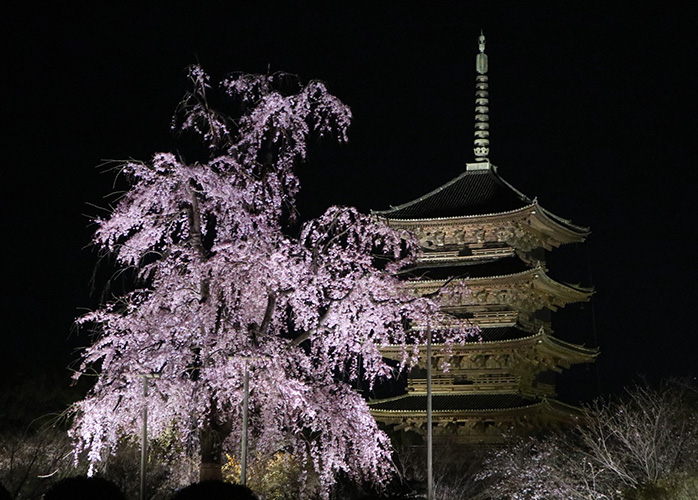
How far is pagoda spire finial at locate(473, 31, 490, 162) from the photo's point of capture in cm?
4006

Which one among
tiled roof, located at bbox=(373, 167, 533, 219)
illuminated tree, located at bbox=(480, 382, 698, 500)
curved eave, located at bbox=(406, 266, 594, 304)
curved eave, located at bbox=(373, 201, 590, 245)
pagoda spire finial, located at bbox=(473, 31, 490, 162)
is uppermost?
pagoda spire finial, located at bbox=(473, 31, 490, 162)

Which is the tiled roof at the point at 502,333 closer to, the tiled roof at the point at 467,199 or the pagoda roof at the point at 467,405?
the pagoda roof at the point at 467,405

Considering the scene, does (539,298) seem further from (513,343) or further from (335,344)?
(335,344)

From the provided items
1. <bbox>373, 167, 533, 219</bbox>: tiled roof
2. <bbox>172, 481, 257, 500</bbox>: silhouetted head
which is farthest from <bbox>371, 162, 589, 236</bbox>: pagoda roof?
<bbox>172, 481, 257, 500</bbox>: silhouetted head

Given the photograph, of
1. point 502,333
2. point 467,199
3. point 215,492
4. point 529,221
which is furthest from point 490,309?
point 215,492

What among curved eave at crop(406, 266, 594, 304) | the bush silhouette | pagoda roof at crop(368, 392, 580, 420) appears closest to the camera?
the bush silhouette

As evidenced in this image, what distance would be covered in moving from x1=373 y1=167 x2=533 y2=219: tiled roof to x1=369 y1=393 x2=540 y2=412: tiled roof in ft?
21.7

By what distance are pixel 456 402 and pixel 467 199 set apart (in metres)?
8.00

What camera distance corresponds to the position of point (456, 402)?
34469mm

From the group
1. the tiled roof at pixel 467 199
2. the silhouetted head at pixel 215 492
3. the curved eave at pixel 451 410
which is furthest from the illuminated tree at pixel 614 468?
the tiled roof at pixel 467 199

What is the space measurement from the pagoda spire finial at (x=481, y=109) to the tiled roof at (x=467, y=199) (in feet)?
3.37

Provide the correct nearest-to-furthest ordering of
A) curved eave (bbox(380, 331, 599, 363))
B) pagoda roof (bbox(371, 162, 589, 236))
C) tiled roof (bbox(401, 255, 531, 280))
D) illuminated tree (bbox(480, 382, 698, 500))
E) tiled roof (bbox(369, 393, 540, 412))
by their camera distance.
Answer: illuminated tree (bbox(480, 382, 698, 500)), tiled roof (bbox(369, 393, 540, 412)), curved eave (bbox(380, 331, 599, 363)), tiled roof (bbox(401, 255, 531, 280)), pagoda roof (bbox(371, 162, 589, 236))

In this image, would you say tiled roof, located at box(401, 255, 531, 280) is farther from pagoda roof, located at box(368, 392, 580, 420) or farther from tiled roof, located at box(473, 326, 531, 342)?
pagoda roof, located at box(368, 392, 580, 420)

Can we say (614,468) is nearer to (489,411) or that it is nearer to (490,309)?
(489,411)
